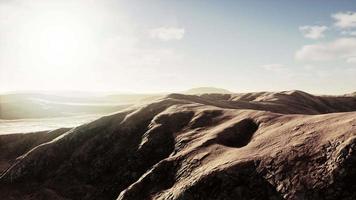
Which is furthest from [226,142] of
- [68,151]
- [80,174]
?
[68,151]

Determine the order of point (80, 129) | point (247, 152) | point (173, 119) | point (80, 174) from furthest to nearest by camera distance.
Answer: point (80, 129), point (173, 119), point (80, 174), point (247, 152)

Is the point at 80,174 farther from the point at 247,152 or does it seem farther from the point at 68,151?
the point at 247,152

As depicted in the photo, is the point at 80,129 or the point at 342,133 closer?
the point at 342,133

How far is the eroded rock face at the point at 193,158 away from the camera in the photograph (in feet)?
69.3

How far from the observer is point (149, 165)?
32.8 meters

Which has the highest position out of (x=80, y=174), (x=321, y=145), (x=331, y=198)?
(x=321, y=145)

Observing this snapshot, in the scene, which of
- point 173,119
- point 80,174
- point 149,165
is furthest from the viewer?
point 173,119

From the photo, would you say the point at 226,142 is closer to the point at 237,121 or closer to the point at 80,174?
the point at 237,121

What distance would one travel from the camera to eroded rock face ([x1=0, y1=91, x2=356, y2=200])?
21.1 meters

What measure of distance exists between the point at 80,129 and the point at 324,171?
30.5 m

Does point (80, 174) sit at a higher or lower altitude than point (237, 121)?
lower

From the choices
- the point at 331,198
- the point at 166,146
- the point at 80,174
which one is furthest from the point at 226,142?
the point at 80,174

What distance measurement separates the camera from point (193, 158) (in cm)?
2861

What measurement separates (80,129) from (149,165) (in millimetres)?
14331
